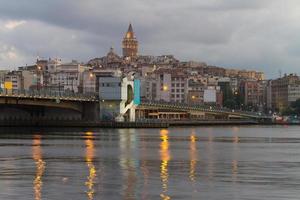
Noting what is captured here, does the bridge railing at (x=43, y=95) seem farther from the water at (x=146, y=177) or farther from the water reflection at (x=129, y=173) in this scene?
the water at (x=146, y=177)

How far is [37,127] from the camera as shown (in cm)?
14850

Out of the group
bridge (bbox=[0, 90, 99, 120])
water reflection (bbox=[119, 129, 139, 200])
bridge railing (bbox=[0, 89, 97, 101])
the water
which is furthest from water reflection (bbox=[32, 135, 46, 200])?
bridge (bbox=[0, 90, 99, 120])

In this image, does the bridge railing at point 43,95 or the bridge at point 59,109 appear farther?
the bridge at point 59,109

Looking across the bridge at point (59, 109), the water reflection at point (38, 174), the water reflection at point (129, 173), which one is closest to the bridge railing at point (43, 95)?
the bridge at point (59, 109)

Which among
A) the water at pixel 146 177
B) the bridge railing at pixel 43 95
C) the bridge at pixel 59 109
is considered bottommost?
the water at pixel 146 177

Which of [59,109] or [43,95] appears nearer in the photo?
[43,95]

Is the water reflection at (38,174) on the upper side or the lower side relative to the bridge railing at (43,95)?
lower

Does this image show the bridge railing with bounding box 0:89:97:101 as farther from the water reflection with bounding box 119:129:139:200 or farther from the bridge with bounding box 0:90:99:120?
the water reflection with bounding box 119:129:139:200

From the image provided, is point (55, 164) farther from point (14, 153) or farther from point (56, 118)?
point (56, 118)

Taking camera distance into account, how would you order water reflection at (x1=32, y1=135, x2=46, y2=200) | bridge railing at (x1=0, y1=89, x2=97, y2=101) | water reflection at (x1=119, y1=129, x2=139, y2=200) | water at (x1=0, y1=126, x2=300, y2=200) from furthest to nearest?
bridge railing at (x1=0, y1=89, x2=97, y2=101)
water reflection at (x1=119, y1=129, x2=139, y2=200)
water at (x1=0, y1=126, x2=300, y2=200)
water reflection at (x1=32, y1=135, x2=46, y2=200)

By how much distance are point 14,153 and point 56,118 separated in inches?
3818

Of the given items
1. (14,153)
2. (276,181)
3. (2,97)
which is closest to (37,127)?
(2,97)

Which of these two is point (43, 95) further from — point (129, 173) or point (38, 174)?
point (38, 174)

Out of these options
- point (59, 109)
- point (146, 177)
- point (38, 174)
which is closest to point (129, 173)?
point (146, 177)
